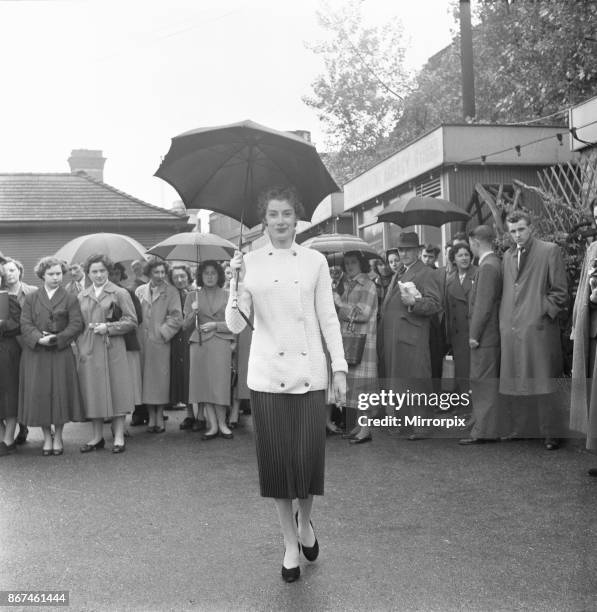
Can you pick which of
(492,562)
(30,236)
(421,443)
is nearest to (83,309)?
(421,443)

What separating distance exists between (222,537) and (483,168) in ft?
33.5

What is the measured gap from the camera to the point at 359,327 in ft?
28.9

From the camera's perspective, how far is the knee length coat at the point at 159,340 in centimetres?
976

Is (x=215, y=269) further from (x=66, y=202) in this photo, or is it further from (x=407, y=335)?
(x=66, y=202)

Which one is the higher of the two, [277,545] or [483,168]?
[483,168]

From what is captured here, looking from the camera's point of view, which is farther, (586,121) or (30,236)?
(30,236)

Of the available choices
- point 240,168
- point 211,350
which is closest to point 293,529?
point 240,168

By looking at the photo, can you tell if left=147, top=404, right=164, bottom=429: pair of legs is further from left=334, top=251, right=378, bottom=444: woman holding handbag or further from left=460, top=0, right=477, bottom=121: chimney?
left=460, top=0, right=477, bottom=121: chimney

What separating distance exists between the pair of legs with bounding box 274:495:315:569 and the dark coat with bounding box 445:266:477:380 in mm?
5133

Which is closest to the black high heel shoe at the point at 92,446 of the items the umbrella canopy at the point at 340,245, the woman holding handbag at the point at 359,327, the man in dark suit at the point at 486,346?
the woman holding handbag at the point at 359,327

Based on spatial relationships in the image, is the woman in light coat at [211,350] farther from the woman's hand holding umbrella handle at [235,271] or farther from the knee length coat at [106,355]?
the woman's hand holding umbrella handle at [235,271]

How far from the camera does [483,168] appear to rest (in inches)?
551

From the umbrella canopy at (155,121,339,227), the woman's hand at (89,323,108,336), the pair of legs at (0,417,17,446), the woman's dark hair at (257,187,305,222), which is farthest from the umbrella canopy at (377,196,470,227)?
the woman's dark hair at (257,187,305,222)

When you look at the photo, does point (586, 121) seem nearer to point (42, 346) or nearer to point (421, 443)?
point (421, 443)
